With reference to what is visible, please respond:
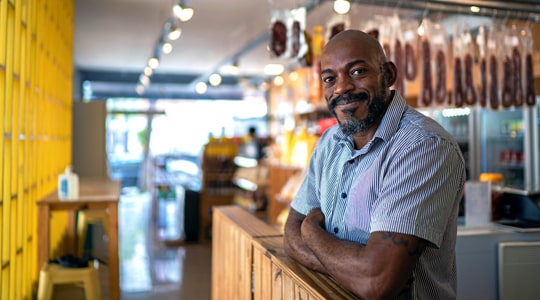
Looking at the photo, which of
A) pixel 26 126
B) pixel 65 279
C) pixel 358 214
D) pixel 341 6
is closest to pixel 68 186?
pixel 26 126

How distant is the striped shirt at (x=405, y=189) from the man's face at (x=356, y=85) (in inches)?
2.1

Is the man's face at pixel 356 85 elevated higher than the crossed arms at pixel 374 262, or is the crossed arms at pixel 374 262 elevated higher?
the man's face at pixel 356 85

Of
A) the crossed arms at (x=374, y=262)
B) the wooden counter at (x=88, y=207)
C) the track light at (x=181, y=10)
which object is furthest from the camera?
the track light at (x=181, y=10)

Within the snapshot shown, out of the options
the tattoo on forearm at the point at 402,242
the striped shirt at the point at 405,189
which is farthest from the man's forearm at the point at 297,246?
the tattoo on forearm at the point at 402,242

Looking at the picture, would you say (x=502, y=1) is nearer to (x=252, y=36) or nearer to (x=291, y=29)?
(x=291, y=29)

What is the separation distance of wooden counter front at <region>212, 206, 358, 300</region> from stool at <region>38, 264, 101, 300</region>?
1.02 m

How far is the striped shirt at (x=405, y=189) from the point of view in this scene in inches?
52.5

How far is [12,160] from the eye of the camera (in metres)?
3.13

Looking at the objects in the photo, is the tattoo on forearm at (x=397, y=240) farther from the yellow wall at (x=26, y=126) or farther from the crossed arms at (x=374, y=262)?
the yellow wall at (x=26, y=126)

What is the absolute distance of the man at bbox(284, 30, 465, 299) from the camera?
1313 millimetres

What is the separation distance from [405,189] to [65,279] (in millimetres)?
2981

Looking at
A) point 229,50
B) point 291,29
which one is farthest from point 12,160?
point 229,50

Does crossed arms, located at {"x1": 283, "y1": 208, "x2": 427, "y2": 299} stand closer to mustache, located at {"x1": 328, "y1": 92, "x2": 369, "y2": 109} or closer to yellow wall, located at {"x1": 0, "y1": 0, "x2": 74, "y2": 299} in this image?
mustache, located at {"x1": 328, "y1": 92, "x2": 369, "y2": 109}

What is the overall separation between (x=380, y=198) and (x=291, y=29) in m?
2.43
